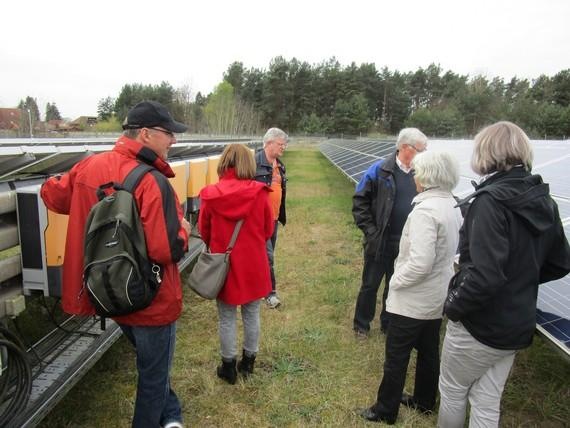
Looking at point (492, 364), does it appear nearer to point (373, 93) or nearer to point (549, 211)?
point (549, 211)

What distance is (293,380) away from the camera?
147 inches

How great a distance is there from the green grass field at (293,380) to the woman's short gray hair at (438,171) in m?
1.75

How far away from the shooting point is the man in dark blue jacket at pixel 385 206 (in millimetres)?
4035

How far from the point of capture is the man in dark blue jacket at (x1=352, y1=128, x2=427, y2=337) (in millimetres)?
4035

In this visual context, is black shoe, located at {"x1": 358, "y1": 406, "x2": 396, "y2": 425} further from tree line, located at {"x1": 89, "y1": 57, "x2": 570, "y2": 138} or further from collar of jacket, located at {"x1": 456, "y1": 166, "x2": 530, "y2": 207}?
tree line, located at {"x1": 89, "y1": 57, "x2": 570, "y2": 138}

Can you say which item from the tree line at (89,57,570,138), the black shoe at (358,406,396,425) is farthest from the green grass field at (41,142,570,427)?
the tree line at (89,57,570,138)

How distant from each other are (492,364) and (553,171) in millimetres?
4018

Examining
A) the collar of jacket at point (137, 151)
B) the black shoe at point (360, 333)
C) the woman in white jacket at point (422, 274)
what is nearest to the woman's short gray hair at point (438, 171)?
the woman in white jacket at point (422, 274)

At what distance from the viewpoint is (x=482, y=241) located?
7.24 feet

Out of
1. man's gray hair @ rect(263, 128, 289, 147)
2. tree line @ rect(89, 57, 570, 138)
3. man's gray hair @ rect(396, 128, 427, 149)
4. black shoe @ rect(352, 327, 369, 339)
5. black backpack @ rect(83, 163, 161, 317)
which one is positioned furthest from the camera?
tree line @ rect(89, 57, 570, 138)

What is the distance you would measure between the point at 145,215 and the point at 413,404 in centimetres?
258

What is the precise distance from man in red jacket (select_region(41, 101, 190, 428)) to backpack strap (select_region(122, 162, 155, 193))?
2 cm

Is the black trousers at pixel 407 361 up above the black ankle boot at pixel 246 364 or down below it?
above

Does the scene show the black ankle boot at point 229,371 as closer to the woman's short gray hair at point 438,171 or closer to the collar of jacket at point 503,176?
the woman's short gray hair at point 438,171
